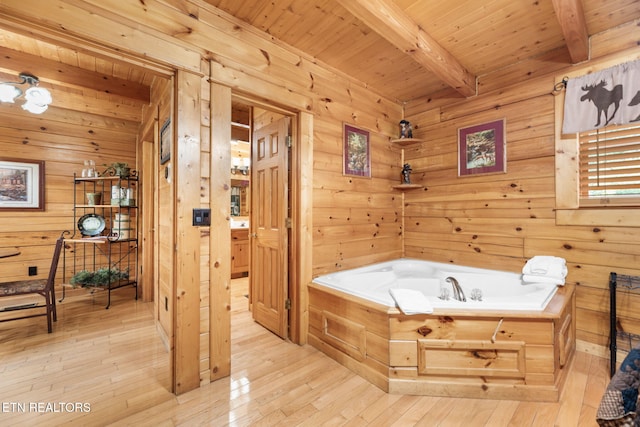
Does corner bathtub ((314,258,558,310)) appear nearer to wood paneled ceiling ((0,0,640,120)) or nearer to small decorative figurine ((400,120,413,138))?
small decorative figurine ((400,120,413,138))

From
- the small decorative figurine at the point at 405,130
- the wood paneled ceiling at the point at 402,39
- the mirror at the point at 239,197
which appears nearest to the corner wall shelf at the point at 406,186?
the small decorative figurine at the point at 405,130

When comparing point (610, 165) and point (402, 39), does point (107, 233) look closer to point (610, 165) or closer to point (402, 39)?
point (402, 39)

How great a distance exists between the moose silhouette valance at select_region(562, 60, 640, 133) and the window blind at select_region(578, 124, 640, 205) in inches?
3.8

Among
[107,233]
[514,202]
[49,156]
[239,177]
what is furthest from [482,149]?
[49,156]

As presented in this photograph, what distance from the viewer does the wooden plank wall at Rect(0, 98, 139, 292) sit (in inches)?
128

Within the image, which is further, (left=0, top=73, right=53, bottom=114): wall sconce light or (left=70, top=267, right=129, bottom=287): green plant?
(left=70, top=267, right=129, bottom=287): green plant

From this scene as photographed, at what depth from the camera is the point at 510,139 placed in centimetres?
267

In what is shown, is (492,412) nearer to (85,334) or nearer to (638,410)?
(638,410)

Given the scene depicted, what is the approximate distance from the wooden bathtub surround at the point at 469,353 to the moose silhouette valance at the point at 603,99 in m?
1.47

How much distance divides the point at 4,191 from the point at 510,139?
567cm

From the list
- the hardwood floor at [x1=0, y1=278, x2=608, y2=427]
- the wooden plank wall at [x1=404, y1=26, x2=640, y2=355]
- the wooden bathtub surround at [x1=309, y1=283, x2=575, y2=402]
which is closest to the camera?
the hardwood floor at [x1=0, y1=278, x2=608, y2=427]

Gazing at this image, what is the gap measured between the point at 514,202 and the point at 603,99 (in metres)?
1.00

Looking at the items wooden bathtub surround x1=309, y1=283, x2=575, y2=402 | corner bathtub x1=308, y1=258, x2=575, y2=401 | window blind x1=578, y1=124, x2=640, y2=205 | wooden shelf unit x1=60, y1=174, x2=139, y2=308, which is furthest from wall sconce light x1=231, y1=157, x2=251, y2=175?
window blind x1=578, y1=124, x2=640, y2=205

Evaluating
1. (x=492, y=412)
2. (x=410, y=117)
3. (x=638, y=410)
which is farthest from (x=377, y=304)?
(x=410, y=117)
